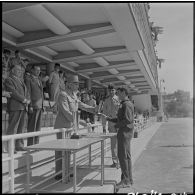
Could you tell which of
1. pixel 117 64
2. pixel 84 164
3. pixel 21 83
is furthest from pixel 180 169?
pixel 117 64

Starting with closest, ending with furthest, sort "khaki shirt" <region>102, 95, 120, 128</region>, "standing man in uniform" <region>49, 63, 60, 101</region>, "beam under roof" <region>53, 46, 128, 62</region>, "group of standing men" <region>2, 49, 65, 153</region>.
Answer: "group of standing men" <region>2, 49, 65, 153</region> → "khaki shirt" <region>102, 95, 120, 128</region> → "standing man in uniform" <region>49, 63, 60, 101</region> → "beam under roof" <region>53, 46, 128, 62</region>

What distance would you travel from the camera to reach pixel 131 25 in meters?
10.6

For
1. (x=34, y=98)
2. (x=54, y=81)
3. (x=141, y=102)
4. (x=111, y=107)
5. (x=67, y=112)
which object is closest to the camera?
(x=67, y=112)

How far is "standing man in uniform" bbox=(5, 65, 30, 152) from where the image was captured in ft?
20.2

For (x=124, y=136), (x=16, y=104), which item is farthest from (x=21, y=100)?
(x=124, y=136)

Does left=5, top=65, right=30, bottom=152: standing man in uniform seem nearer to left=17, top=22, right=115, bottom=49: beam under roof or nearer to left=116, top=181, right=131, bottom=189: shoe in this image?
left=116, top=181, right=131, bottom=189: shoe

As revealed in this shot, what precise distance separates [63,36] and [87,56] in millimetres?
3553

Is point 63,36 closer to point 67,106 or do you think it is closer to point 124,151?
point 67,106

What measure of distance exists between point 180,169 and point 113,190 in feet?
9.63

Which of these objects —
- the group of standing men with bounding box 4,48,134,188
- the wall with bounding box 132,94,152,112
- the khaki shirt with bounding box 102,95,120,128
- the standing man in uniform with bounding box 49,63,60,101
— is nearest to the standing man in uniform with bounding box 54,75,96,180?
the group of standing men with bounding box 4,48,134,188

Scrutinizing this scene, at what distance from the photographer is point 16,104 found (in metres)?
6.24

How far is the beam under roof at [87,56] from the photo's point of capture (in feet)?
48.9

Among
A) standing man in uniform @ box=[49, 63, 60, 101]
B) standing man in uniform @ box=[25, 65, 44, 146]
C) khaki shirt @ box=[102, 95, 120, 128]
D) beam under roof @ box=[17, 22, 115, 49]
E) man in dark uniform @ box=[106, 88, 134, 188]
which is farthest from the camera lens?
beam under roof @ box=[17, 22, 115, 49]

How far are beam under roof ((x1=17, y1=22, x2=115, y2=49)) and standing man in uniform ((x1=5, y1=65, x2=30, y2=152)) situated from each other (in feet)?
17.7
